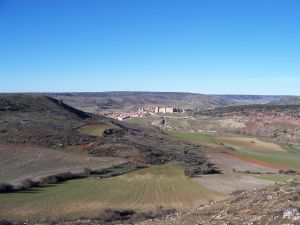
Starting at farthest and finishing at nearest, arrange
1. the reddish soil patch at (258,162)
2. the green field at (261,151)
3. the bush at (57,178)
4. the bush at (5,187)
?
the green field at (261,151) → the reddish soil patch at (258,162) → the bush at (57,178) → the bush at (5,187)

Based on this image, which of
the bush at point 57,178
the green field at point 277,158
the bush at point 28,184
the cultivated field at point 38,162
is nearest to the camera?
the bush at point 28,184

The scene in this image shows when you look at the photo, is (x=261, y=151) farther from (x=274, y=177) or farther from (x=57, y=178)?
(x=57, y=178)

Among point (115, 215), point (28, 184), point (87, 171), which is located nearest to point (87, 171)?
point (87, 171)

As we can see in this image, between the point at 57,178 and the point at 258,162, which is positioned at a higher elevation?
the point at 57,178

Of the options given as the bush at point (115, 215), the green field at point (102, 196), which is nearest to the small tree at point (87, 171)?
the green field at point (102, 196)

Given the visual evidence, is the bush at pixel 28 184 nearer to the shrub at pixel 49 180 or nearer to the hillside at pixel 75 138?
the shrub at pixel 49 180

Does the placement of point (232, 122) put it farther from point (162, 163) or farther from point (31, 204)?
point (31, 204)
